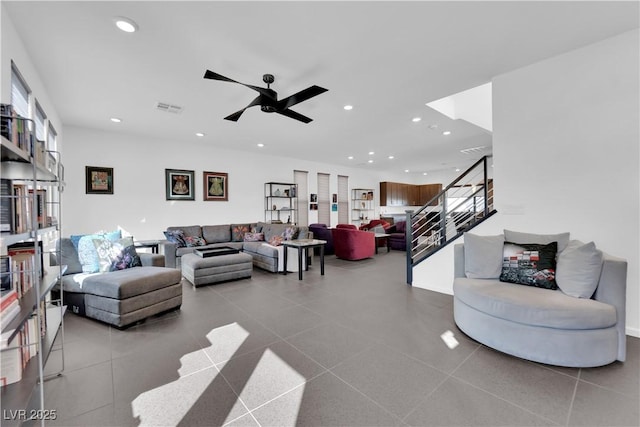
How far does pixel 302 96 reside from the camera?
9.46ft

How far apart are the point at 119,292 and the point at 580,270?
4293 millimetres

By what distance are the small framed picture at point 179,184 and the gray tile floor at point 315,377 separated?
3.31 meters

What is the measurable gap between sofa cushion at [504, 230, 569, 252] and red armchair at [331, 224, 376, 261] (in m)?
3.55

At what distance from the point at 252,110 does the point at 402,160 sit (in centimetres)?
582

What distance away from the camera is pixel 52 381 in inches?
75.5

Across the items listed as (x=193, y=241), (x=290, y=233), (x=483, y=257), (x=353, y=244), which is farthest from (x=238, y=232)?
(x=483, y=257)

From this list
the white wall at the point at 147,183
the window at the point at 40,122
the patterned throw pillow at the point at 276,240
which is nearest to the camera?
the window at the point at 40,122

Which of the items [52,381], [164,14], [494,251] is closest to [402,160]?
[494,251]

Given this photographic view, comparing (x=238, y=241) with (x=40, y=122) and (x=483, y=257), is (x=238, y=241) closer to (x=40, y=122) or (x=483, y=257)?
(x=40, y=122)

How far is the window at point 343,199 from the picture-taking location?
971 cm

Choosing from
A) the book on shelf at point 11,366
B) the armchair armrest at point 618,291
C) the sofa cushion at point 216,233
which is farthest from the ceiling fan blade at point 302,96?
the sofa cushion at point 216,233

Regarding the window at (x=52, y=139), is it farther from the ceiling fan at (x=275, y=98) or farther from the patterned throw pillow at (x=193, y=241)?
the ceiling fan at (x=275, y=98)

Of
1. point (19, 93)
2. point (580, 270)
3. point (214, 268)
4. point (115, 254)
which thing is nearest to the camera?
point (580, 270)

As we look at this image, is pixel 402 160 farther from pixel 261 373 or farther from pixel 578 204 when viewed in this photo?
pixel 261 373
